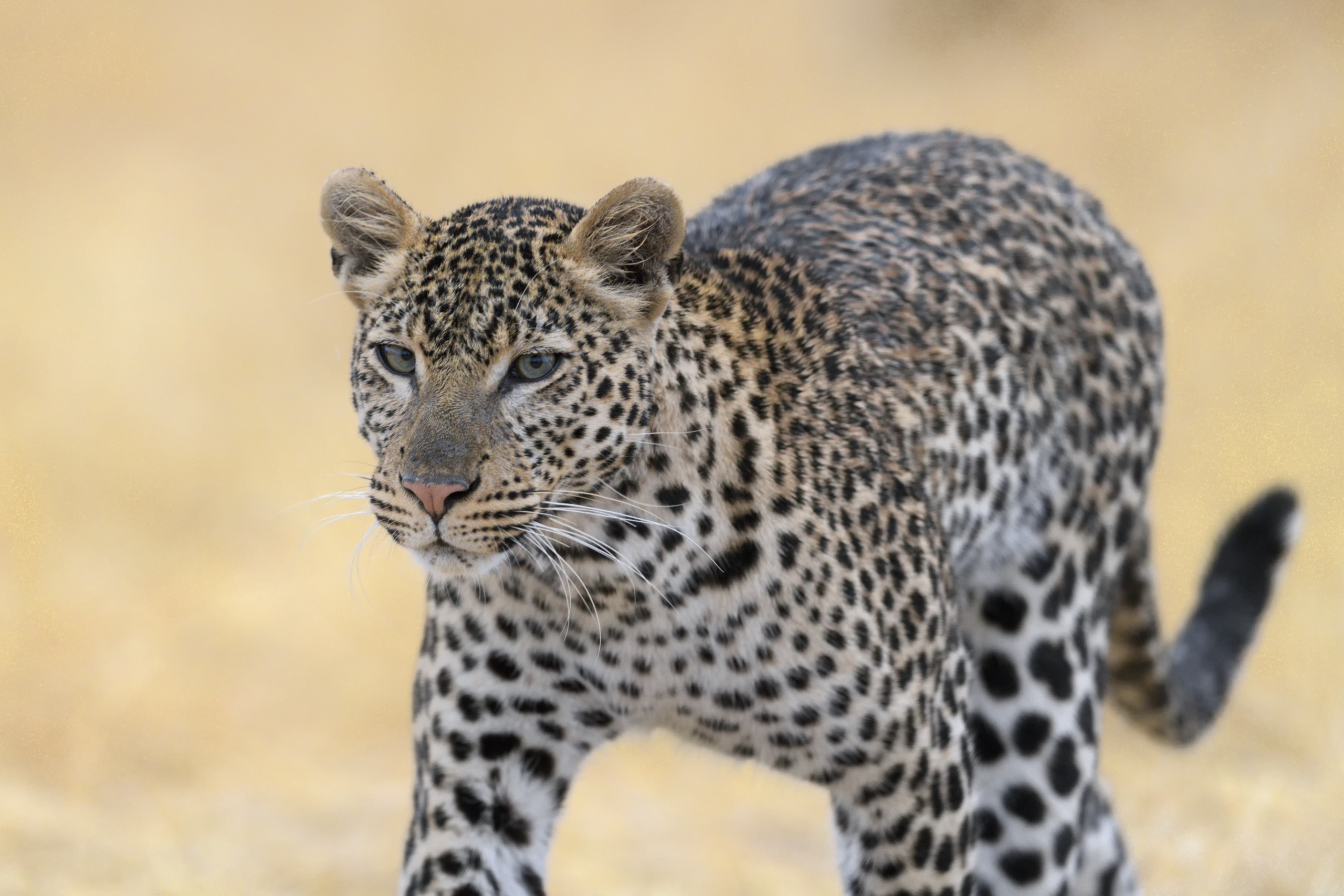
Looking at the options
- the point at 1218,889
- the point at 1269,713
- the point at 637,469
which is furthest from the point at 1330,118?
the point at 637,469

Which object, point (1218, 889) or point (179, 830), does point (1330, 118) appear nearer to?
point (1218, 889)

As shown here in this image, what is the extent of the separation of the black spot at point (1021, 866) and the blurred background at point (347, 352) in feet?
4.04

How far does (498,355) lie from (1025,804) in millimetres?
3253

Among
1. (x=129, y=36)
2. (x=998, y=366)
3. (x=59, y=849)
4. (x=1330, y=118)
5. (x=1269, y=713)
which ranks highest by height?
(x=1330, y=118)

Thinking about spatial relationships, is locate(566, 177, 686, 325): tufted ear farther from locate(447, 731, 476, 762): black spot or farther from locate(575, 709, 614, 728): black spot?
locate(447, 731, 476, 762): black spot

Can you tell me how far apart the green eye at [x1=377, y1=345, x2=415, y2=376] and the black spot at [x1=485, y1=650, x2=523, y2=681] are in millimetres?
1093

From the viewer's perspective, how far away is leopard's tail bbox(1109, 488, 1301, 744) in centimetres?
837

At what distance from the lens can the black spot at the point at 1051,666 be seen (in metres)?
7.43

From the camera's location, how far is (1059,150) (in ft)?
61.3

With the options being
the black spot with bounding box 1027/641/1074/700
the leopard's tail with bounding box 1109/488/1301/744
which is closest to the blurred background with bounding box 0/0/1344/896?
the black spot with bounding box 1027/641/1074/700

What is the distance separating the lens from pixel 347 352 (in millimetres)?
17500

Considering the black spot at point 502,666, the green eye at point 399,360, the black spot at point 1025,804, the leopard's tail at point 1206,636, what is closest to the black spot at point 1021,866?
the black spot at point 1025,804

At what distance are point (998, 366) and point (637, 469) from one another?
2094mm

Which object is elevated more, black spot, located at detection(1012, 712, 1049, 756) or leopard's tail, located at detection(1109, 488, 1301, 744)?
leopard's tail, located at detection(1109, 488, 1301, 744)
